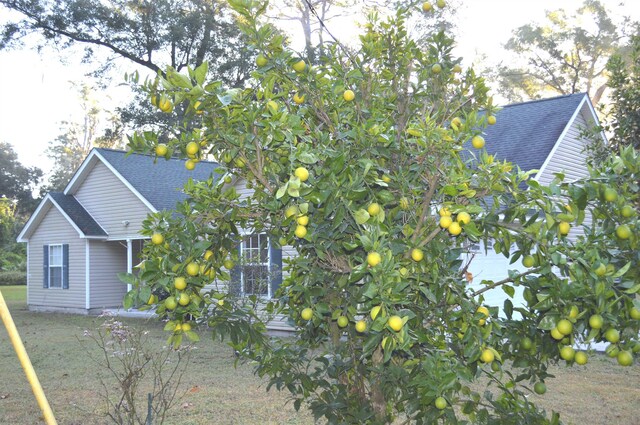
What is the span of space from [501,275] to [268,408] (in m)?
7.76

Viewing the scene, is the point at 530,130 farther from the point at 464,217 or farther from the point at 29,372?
the point at 29,372

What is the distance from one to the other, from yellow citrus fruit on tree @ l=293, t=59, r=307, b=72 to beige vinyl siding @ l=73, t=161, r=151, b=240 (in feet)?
53.3

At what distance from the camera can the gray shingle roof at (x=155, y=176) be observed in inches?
719

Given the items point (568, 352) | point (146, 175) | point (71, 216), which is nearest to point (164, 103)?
point (568, 352)

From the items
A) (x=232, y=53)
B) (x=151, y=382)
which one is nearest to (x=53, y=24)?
(x=232, y=53)

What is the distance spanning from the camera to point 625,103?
21.5 feet

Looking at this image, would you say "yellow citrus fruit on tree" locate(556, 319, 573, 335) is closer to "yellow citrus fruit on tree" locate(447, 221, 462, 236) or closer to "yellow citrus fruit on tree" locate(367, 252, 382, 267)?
"yellow citrus fruit on tree" locate(447, 221, 462, 236)

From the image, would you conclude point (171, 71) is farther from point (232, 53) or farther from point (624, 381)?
point (232, 53)

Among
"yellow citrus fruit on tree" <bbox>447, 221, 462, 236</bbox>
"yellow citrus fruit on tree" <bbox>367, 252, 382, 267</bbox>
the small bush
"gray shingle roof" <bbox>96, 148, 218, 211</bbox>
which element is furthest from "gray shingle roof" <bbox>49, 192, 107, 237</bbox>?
the small bush

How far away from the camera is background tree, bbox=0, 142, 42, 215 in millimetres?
43656

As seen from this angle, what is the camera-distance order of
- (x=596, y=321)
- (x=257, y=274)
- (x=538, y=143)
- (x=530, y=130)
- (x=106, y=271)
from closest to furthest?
(x=596, y=321) → (x=257, y=274) → (x=538, y=143) → (x=530, y=130) → (x=106, y=271)

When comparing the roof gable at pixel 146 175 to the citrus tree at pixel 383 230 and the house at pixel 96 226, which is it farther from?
the citrus tree at pixel 383 230

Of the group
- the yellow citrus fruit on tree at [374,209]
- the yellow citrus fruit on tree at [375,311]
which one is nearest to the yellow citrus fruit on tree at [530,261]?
the yellow citrus fruit on tree at [374,209]

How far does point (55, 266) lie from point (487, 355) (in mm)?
20707
